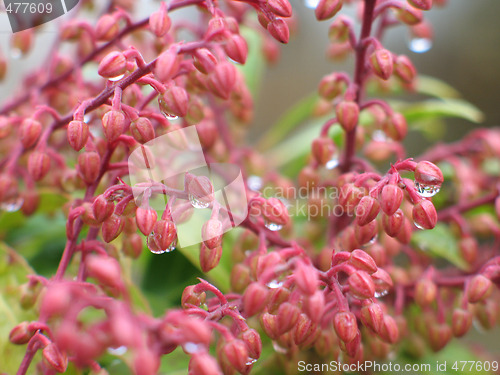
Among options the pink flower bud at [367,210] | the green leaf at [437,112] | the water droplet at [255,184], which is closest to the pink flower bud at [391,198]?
the pink flower bud at [367,210]

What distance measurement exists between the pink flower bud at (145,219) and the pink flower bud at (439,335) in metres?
0.40

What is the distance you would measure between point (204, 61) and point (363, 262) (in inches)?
8.6

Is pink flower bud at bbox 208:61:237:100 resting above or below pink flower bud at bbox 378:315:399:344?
above

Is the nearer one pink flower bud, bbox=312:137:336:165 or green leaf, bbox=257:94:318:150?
pink flower bud, bbox=312:137:336:165

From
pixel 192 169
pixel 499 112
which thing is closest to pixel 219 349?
pixel 192 169

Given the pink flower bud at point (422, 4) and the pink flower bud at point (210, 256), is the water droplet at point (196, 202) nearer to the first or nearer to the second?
the pink flower bud at point (210, 256)

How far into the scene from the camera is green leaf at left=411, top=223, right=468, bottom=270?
0.79 meters

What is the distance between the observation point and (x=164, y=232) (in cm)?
48

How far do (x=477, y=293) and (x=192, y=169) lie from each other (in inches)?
13.4

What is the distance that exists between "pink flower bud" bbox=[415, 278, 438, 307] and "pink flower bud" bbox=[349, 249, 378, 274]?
192 millimetres

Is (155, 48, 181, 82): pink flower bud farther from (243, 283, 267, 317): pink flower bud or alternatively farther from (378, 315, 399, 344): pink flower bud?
(378, 315, 399, 344): pink flower bud

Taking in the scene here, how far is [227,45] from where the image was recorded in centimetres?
47

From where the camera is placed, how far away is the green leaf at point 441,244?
786 mm

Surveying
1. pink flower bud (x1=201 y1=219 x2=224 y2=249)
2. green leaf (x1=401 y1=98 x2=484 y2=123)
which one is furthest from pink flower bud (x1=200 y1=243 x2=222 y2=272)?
green leaf (x1=401 y1=98 x2=484 y2=123)
